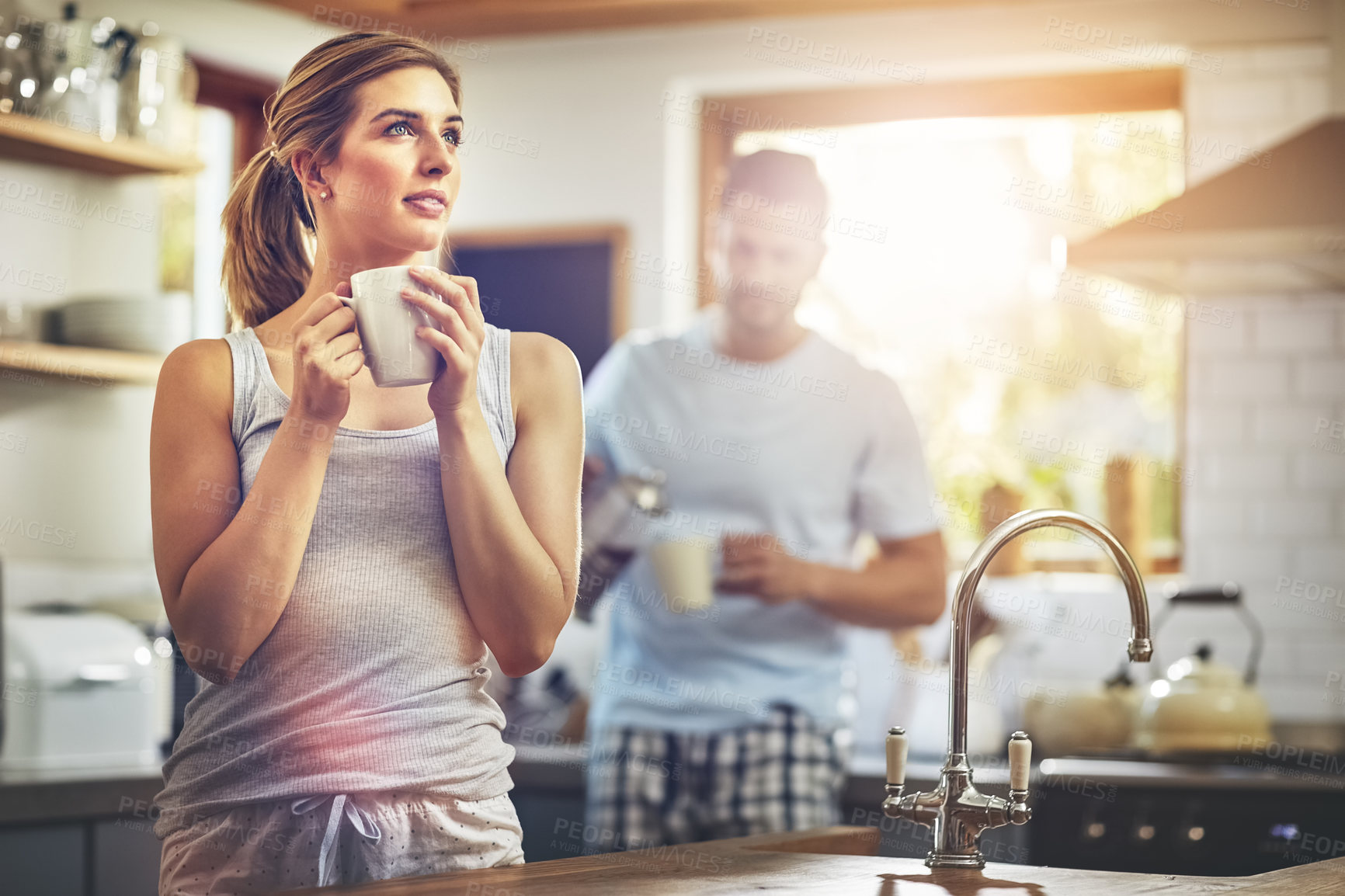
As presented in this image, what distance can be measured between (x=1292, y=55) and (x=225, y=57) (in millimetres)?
2224

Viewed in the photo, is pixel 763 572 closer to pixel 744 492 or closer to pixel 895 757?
pixel 744 492

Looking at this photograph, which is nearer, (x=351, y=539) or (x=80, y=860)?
(x=351, y=539)

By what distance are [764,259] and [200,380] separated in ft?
4.47

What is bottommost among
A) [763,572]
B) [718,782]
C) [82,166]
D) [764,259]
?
[718,782]

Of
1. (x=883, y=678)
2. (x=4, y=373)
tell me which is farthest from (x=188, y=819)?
(x=883, y=678)

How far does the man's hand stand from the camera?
2100mm

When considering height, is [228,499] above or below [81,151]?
below

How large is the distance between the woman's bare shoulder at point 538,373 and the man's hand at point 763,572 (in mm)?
994

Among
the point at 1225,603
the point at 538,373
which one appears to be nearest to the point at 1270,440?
the point at 1225,603

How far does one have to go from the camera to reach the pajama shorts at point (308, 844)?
1007 millimetres

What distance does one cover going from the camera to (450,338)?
103cm

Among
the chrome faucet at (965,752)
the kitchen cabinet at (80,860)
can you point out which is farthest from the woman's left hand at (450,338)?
the kitchen cabinet at (80,860)

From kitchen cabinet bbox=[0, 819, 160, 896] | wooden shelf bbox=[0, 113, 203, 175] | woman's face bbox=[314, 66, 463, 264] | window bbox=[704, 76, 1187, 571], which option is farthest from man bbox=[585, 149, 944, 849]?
window bbox=[704, 76, 1187, 571]

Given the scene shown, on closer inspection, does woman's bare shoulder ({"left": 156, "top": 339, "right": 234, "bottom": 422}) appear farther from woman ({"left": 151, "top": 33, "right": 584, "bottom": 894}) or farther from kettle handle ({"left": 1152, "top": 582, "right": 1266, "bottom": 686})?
kettle handle ({"left": 1152, "top": 582, "right": 1266, "bottom": 686})
